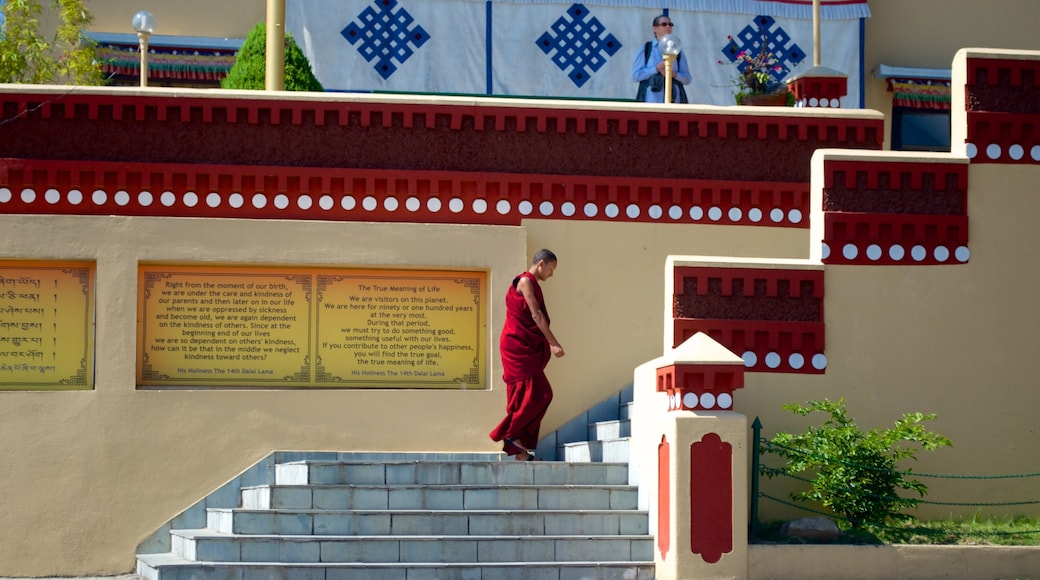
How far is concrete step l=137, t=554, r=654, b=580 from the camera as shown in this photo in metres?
10.5

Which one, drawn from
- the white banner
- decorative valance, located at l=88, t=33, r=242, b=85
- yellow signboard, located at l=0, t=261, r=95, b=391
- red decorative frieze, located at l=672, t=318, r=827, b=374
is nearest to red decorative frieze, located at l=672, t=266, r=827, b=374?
red decorative frieze, located at l=672, t=318, r=827, b=374

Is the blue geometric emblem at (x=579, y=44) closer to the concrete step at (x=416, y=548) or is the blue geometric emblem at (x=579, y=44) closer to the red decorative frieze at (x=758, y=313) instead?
the red decorative frieze at (x=758, y=313)

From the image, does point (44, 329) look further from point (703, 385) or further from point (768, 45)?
point (768, 45)

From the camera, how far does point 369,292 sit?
1316 centimetres

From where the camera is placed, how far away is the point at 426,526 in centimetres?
1116

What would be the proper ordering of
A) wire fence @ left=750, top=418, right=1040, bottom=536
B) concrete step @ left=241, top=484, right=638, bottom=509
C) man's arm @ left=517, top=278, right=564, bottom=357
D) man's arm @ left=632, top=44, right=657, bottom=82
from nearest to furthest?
concrete step @ left=241, top=484, right=638, bottom=509, wire fence @ left=750, top=418, right=1040, bottom=536, man's arm @ left=517, top=278, right=564, bottom=357, man's arm @ left=632, top=44, right=657, bottom=82

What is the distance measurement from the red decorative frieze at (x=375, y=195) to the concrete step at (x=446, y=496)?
2.69 meters

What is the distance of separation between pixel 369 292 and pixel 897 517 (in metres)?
4.51

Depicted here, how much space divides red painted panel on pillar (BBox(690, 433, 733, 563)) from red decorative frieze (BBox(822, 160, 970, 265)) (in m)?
2.29

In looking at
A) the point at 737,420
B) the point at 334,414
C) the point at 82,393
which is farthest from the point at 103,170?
the point at 737,420

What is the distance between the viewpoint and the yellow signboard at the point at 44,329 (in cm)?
1273

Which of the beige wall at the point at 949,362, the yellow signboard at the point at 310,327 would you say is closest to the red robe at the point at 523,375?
the yellow signboard at the point at 310,327

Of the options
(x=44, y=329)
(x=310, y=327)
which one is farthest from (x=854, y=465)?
(x=44, y=329)

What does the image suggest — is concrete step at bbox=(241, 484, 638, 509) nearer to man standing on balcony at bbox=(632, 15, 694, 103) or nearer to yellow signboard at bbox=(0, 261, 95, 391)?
yellow signboard at bbox=(0, 261, 95, 391)
